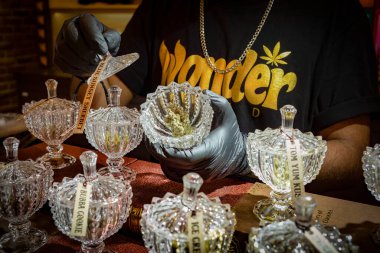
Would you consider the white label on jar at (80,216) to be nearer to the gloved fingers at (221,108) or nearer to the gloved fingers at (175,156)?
the gloved fingers at (175,156)

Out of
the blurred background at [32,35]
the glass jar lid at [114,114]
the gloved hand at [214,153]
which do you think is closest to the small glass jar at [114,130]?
the glass jar lid at [114,114]

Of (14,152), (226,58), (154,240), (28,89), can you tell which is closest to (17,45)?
(28,89)

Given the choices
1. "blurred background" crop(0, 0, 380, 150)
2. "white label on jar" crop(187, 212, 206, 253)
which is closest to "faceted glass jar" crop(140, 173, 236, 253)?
"white label on jar" crop(187, 212, 206, 253)

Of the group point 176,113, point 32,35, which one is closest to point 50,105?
point 176,113

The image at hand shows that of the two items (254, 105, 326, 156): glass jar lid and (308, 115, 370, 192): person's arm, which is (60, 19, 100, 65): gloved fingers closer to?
(254, 105, 326, 156): glass jar lid

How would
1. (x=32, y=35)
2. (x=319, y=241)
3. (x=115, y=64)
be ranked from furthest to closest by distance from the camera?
(x=32, y=35) < (x=115, y=64) < (x=319, y=241)

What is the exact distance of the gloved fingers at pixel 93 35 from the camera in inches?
39.6

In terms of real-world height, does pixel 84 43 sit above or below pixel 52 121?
above

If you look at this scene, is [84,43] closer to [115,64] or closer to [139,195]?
[115,64]

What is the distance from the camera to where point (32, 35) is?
162 inches

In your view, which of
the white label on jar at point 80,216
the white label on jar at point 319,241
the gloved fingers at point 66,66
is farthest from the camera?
the gloved fingers at point 66,66

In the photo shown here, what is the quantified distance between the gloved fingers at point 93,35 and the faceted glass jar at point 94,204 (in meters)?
0.41

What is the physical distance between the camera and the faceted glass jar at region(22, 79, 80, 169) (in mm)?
1032

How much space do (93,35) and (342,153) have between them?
30.0 inches
